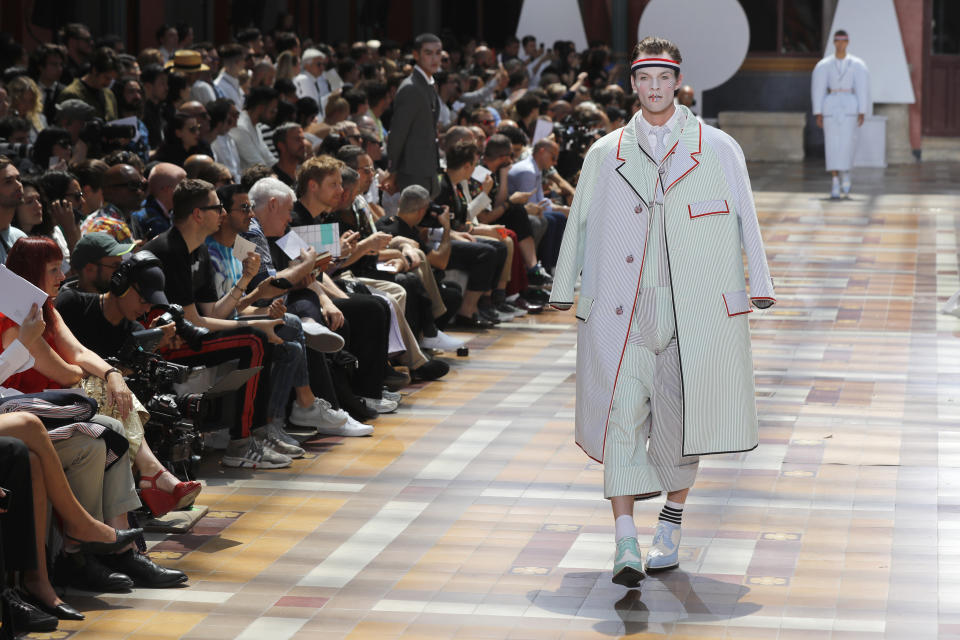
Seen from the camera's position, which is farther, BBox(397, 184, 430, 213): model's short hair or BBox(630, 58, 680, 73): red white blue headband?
BBox(397, 184, 430, 213): model's short hair

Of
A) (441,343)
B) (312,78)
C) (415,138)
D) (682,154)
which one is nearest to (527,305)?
(415,138)

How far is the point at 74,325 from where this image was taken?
520 cm

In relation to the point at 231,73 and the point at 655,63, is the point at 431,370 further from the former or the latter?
the point at 231,73

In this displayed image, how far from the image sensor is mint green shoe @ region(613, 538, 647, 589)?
177 inches

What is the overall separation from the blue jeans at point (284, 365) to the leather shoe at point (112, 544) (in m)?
1.66

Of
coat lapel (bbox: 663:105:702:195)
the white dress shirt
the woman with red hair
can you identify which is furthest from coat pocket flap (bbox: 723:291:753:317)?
the white dress shirt

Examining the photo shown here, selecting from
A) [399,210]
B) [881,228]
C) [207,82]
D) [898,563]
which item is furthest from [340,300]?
[881,228]

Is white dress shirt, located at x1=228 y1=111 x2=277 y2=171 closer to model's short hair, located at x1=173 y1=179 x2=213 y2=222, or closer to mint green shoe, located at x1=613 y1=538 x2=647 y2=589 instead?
model's short hair, located at x1=173 y1=179 x2=213 y2=222

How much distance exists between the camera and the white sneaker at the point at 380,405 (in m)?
6.97

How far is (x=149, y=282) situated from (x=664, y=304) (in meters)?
1.88

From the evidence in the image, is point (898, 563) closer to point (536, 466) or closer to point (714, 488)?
point (714, 488)

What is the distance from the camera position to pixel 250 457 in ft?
19.7

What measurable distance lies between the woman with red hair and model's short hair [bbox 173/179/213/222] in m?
0.98

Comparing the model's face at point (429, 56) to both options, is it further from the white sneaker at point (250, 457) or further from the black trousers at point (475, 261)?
the white sneaker at point (250, 457)
